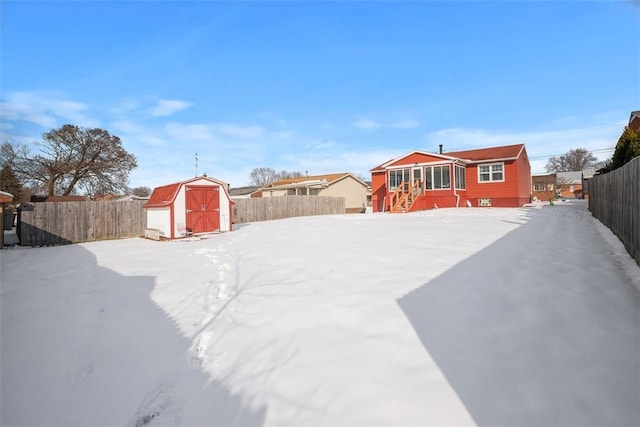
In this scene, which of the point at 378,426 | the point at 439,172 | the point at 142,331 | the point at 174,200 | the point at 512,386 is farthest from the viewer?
the point at 439,172

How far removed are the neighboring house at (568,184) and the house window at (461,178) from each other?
39719 mm

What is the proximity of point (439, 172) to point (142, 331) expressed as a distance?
20.9m

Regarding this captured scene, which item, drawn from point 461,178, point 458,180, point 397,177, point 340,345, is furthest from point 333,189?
point 340,345

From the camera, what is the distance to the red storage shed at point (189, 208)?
42.9ft

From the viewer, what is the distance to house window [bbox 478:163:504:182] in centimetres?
2183

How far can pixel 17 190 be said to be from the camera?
81.1 ft

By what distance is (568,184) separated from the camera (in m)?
54.1

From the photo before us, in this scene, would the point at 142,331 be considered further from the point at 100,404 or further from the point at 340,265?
the point at 340,265

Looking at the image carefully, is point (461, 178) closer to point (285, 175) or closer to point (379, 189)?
point (379, 189)

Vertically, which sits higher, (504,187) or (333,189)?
(333,189)

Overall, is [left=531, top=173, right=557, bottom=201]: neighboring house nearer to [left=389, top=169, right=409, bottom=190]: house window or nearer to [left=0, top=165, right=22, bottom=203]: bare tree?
→ [left=389, top=169, right=409, bottom=190]: house window

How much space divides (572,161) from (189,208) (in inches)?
3108

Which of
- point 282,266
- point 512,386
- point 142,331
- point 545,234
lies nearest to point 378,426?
point 512,386

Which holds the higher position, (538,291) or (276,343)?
(538,291)
